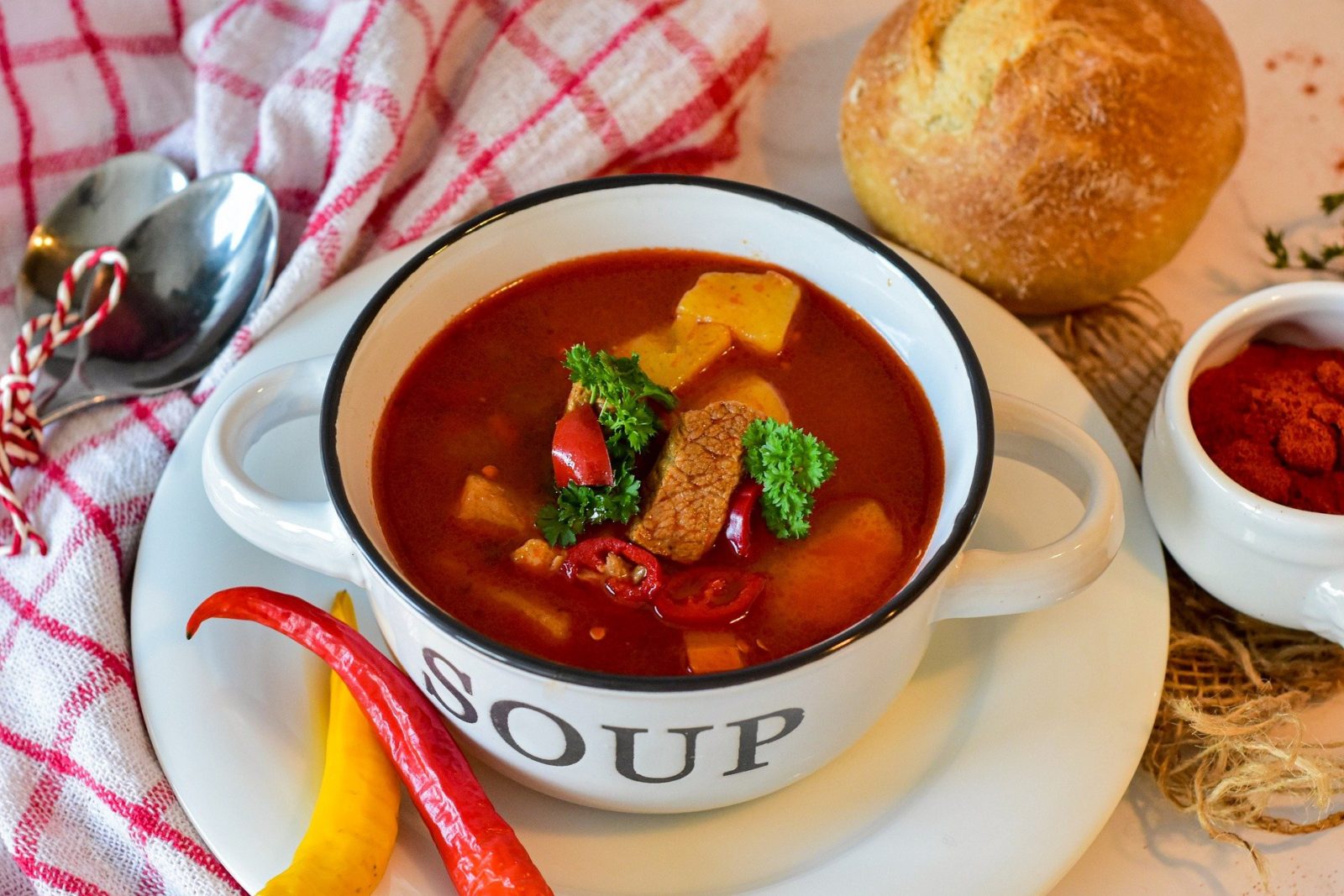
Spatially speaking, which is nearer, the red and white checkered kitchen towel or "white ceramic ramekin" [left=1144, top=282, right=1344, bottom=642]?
"white ceramic ramekin" [left=1144, top=282, right=1344, bottom=642]

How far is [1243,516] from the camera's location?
2082 mm

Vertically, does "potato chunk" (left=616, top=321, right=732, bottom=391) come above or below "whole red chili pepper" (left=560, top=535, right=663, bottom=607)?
above

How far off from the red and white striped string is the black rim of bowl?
0.84 metres

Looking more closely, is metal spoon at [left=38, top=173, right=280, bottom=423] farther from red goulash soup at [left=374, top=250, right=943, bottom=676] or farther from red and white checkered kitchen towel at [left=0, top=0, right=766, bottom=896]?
red goulash soup at [left=374, top=250, right=943, bottom=676]

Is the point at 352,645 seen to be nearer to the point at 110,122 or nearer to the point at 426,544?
the point at 426,544

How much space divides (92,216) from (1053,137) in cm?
212

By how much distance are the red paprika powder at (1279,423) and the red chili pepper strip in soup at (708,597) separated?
903mm

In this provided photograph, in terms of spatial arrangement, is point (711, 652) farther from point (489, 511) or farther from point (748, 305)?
point (748, 305)

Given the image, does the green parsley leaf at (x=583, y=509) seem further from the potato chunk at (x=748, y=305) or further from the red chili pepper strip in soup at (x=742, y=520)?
the potato chunk at (x=748, y=305)

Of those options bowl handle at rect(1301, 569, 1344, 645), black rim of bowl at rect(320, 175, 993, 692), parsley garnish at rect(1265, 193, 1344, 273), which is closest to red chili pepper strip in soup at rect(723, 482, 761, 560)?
black rim of bowl at rect(320, 175, 993, 692)

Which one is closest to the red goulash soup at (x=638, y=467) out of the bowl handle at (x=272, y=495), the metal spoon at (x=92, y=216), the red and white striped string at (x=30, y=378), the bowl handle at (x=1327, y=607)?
the bowl handle at (x=272, y=495)

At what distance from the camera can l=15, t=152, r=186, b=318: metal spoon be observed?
2.83 meters

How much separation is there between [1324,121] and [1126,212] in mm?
1082

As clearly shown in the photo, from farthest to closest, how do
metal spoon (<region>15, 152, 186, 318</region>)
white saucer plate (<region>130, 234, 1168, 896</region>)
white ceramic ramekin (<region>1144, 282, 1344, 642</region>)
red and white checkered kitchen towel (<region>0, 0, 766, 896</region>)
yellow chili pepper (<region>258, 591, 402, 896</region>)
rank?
metal spoon (<region>15, 152, 186, 318</region>) < red and white checkered kitchen towel (<region>0, 0, 766, 896</region>) < white ceramic ramekin (<region>1144, 282, 1344, 642</region>) < white saucer plate (<region>130, 234, 1168, 896</region>) < yellow chili pepper (<region>258, 591, 402, 896</region>)
